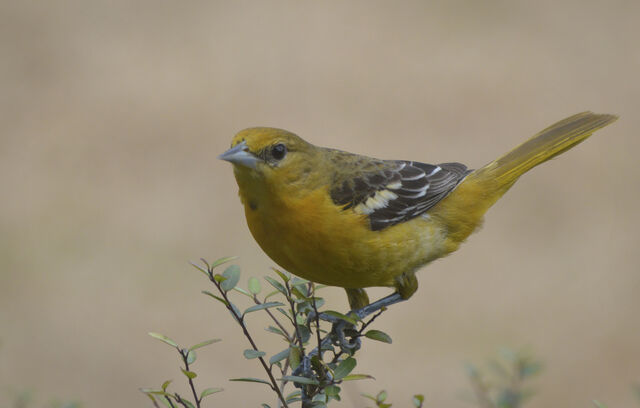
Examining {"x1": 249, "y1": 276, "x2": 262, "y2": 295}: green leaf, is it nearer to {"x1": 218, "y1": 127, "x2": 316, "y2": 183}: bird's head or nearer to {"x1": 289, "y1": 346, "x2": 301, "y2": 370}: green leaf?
{"x1": 289, "y1": 346, "x2": 301, "y2": 370}: green leaf

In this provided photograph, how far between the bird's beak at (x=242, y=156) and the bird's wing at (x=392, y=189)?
629mm

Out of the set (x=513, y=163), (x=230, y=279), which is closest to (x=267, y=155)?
(x=230, y=279)

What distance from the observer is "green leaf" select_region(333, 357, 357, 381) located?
291 centimetres

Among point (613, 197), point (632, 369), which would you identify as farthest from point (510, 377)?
point (613, 197)

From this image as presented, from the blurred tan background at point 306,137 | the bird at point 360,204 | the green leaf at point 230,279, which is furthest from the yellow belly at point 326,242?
the blurred tan background at point 306,137

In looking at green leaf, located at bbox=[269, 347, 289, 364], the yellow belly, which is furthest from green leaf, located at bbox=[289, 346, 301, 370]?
the yellow belly

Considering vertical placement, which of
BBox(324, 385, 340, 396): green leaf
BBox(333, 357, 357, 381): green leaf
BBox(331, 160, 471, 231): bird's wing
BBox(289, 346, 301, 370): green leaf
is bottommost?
BBox(324, 385, 340, 396): green leaf

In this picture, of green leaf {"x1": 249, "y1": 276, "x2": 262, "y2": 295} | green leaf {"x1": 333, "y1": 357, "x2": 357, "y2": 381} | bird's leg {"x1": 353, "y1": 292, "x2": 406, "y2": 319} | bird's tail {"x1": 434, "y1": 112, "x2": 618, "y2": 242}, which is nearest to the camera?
green leaf {"x1": 333, "y1": 357, "x2": 357, "y2": 381}

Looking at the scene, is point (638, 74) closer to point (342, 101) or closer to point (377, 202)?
point (342, 101)

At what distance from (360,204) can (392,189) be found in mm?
351

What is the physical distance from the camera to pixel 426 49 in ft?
Result: 38.0

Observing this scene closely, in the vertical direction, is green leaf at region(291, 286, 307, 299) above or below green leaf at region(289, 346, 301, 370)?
above

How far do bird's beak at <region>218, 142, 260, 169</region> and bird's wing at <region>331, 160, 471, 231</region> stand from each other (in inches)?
24.7

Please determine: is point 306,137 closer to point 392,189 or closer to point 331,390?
point 392,189
